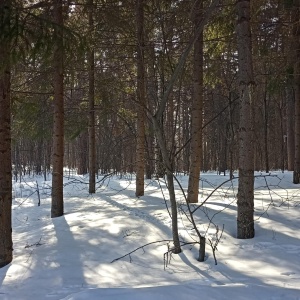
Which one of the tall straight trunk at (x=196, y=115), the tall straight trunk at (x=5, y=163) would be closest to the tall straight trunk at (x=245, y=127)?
the tall straight trunk at (x=196, y=115)

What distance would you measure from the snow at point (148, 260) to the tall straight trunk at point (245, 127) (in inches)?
14.3

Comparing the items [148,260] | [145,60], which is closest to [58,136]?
[145,60]

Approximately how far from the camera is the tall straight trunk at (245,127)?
5.74m

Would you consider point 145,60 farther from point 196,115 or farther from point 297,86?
point 297,86

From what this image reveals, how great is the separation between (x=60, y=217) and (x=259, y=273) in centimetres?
567

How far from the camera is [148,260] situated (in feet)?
16.6

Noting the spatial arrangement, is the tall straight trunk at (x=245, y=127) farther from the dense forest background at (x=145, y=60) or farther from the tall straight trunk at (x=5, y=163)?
the tall straight trunk at (x=5, y=163)

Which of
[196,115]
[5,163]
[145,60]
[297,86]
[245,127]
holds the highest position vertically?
[145,60]

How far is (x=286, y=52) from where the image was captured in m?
10.7

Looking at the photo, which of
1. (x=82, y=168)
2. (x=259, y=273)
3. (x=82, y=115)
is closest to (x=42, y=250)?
(x=259, y=273)

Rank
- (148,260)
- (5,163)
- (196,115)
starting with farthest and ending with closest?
(196,115)
(5,163)
(148,260)

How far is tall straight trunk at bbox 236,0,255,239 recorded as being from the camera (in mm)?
5738

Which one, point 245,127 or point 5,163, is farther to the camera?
point 245,127

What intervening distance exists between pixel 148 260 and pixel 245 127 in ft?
8.60
